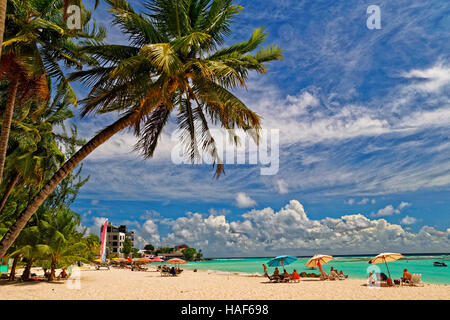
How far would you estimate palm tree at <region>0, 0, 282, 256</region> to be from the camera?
672 centimetres

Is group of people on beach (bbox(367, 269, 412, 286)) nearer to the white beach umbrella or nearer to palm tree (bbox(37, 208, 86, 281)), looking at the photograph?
the white beach umbrella

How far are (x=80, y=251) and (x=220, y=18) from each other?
16.9 m

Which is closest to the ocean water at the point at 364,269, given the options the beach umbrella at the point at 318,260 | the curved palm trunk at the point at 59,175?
the beach umbrella at the point at 318,260

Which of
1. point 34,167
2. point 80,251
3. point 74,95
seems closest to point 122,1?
point 74,95

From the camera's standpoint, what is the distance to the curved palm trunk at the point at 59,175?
21.7ft

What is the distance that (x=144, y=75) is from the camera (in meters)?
7.22

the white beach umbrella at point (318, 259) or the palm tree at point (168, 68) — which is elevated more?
the palm tree at point (168, 68)

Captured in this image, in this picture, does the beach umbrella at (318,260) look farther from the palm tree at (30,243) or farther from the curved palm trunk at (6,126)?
the curved palm trunk at (6,126)

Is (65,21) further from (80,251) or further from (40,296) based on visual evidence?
(80,251)

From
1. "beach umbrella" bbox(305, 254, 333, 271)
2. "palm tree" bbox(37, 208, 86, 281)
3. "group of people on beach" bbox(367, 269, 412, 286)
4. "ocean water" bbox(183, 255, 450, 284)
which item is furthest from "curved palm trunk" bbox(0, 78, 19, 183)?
"ocean water" bbox(183, 255, 450, 284)

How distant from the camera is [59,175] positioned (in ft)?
22.6

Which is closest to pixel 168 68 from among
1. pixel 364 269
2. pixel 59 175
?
pixel 59 175

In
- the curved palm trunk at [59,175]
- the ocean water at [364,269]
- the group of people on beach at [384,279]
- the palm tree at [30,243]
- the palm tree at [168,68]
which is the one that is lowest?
the ocean water at [364,269]

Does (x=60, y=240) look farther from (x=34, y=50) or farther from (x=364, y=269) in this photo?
(x=364, y=269)
